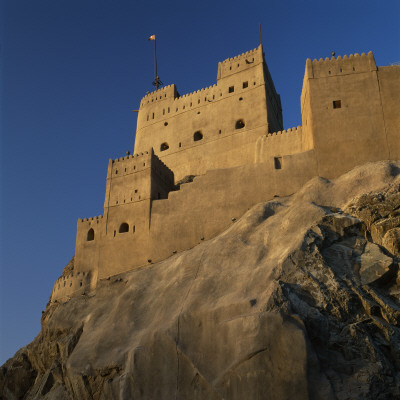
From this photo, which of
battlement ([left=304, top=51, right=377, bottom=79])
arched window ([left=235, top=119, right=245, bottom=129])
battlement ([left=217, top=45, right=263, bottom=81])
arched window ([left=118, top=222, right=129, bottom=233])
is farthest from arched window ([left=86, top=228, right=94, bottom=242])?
battlement ([left=304, top=51, right=377, bottom=79])

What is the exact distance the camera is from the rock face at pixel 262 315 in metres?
11.7

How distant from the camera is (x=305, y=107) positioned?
20375 millimetres

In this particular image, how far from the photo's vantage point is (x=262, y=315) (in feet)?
40.3

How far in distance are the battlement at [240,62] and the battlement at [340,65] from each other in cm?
702

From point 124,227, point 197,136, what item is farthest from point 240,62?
point 124,227

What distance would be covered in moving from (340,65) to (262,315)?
11756 millimetres

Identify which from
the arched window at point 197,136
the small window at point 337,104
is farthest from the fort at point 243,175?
the arched window at point 197,136

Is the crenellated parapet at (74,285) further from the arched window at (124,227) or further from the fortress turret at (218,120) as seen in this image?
the fortress turret at (218,120)

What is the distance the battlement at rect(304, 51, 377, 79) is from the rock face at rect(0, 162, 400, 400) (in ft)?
15.0

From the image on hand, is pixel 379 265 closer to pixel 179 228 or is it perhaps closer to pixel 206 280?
pixel 206 280

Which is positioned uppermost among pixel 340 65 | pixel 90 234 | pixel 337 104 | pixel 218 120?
pixel 218 120

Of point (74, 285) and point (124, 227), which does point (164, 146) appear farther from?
point (74, 285)

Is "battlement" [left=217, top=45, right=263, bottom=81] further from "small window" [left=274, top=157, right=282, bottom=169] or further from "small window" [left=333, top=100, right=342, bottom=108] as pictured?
"small window" [left=274, top=157, right=282, bottom=169]

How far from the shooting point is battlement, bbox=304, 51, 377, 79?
768 inches
